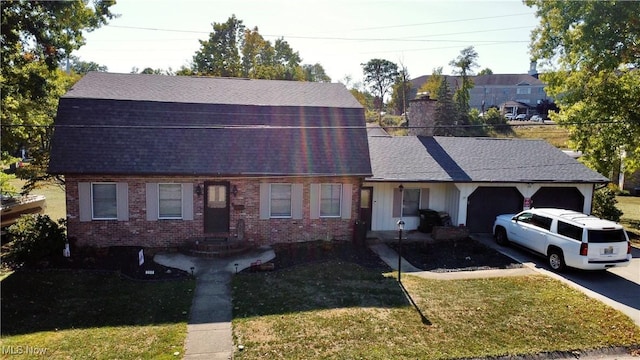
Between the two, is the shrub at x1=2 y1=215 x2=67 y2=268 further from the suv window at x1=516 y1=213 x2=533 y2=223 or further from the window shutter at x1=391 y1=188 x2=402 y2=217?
the suv window at x1=516 y1=213 x2=533 y2=223

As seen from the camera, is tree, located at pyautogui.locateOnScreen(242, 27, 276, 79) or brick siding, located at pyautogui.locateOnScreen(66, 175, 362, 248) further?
tree, located at pyautogui.locateOnScreen(242, 27, 276, 79)

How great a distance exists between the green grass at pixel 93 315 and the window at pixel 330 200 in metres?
6.31

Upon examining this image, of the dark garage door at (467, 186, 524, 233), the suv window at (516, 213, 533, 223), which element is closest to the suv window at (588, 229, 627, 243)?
the suv window at (516, 213, 533, 223)

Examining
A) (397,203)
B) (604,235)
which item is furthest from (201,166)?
(604,235)

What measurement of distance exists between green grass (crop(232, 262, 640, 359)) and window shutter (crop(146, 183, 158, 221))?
4.53 metres

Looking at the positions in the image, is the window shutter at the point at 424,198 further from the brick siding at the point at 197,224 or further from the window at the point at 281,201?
the window at the point at 281,201

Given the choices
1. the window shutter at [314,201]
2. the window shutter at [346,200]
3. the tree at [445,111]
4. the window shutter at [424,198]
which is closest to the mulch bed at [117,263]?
the window shutter at [314,201]

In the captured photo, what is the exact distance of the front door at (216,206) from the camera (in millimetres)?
16062

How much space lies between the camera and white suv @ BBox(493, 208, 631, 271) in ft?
43.7

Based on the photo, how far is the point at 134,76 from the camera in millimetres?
19656

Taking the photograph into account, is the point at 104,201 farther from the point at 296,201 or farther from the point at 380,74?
the point at 380,74

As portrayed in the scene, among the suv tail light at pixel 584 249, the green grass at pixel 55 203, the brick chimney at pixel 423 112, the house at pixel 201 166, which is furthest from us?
the brick chimney at pixel 423 112

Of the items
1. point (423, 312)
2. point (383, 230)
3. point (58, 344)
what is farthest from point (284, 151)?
point (58, 344)

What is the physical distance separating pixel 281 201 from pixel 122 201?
18.7ft
